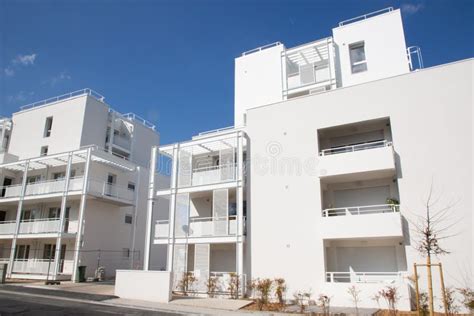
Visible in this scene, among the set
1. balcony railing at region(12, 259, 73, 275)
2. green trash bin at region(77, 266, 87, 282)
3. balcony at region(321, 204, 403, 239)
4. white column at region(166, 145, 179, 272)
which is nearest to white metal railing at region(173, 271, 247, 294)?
white column at region(166, 145, 179, 272)

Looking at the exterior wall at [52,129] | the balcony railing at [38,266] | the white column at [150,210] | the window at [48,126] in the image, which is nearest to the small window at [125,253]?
the balcony railing at [38,266]

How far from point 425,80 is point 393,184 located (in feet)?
18.1

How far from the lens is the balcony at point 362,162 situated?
17.0m

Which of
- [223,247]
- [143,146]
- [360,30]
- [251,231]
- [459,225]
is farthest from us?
[143,146]

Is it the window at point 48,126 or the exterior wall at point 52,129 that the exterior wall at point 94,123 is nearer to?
the exterior wall at point 52,129

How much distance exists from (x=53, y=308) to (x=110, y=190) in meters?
14.8

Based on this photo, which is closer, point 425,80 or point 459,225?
point 459,225

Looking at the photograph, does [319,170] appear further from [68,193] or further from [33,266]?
[33,266]

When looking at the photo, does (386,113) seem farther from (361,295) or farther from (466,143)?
(361,295)

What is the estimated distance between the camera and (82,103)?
29969 millimetres

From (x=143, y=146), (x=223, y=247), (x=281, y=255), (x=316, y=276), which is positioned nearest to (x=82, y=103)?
(x=143, y=146)

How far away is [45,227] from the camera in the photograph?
84.7 ft

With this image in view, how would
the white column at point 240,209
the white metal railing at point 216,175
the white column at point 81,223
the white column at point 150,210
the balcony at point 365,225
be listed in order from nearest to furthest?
the balcony at point 365,225 → the white column at point 240,209 → the white metal railing at point 216,175 → the white column at point 150,210 → the white column at point 81,223

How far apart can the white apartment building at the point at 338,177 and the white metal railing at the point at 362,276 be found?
0.07 metres
